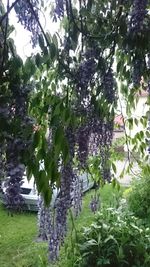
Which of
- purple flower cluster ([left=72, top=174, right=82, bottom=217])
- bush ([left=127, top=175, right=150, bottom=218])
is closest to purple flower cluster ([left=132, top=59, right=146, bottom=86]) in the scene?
purple flower cluster ([left=72, top=174, right=82, bottom=217])

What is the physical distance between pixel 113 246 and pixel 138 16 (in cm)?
201

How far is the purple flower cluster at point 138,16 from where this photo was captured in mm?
1547

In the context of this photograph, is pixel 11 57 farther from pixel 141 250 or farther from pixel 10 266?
pixel 10 266

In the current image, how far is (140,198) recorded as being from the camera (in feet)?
16.2

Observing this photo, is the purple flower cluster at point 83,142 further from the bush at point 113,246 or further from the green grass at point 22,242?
the green grass at point 22,242

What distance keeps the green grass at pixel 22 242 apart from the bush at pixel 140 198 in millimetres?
184

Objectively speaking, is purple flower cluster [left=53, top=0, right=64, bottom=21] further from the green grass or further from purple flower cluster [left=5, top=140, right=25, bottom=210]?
the green grass

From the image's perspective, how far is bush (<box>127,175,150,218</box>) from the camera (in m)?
4.76

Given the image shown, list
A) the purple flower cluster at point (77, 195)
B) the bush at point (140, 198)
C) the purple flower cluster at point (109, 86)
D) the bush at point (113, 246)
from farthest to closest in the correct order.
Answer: the bush at point (140, 198)
the bush at point (113, 246)
the purple flower cluster at point (77, 195)
the purple flower cluster at point (109, 86)

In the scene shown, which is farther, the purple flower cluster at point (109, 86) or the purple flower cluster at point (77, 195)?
the purple flower cluster at point (77, 195)

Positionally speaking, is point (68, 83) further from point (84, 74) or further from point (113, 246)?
point (113, 246)

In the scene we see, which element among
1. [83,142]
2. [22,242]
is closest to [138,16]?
[83,142]

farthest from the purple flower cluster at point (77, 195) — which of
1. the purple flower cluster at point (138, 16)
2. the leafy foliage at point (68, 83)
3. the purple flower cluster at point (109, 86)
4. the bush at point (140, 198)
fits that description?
the bush at point (140, 198)

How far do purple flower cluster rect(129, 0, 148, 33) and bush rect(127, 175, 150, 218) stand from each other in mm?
3417
